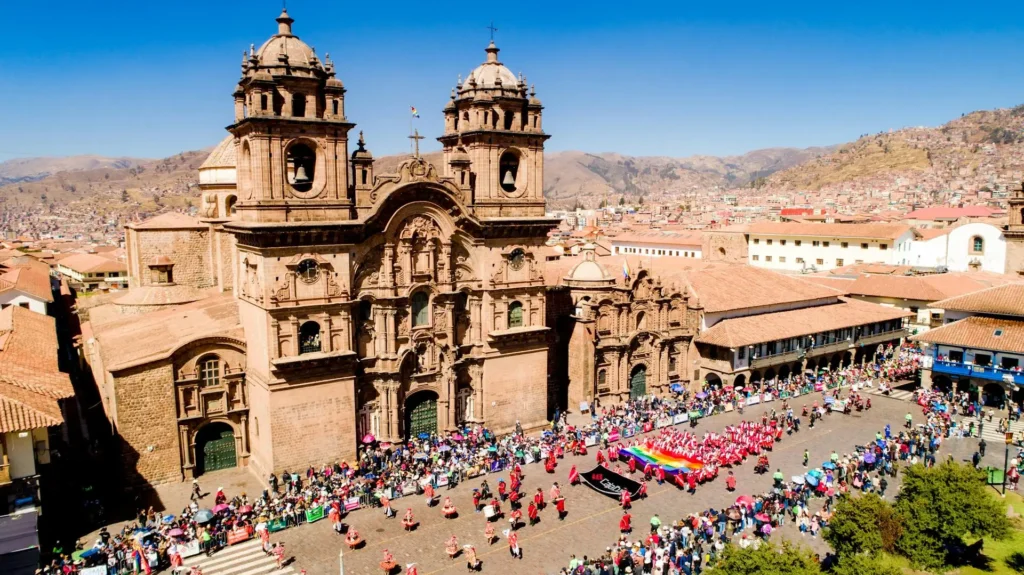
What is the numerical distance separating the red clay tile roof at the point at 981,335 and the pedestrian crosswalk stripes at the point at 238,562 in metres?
40.3

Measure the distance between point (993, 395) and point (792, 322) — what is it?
12.2 metres

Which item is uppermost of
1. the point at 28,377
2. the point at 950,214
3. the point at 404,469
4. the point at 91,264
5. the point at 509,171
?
the point at 509,171

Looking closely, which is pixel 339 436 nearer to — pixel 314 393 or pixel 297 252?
pixel 314 393

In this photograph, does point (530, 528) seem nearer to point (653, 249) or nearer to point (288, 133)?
point (288, 133)

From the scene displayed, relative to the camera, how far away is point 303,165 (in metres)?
34.0

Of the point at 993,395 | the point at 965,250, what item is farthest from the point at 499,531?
the point at 965,250

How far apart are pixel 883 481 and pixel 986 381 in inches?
710

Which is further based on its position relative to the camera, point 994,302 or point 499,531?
point 994,302

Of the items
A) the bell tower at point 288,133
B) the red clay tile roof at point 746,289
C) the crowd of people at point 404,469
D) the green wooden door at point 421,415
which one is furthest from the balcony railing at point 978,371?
the bell tower at point 288,133

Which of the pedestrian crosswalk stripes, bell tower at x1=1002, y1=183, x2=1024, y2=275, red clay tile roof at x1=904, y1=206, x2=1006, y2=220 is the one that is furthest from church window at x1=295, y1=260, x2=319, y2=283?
red clay tile roof at x1=904, y1=206, x2=1006, y2=220

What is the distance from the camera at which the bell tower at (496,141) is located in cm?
3709

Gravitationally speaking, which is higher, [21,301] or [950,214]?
[950,214]

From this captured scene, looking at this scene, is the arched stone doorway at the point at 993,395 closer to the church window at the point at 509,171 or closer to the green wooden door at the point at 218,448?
the church window at the point at 509,171

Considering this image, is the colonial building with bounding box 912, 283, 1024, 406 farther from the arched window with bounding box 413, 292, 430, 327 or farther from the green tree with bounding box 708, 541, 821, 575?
the arched window with bounding box 413, 292, 430, 327
